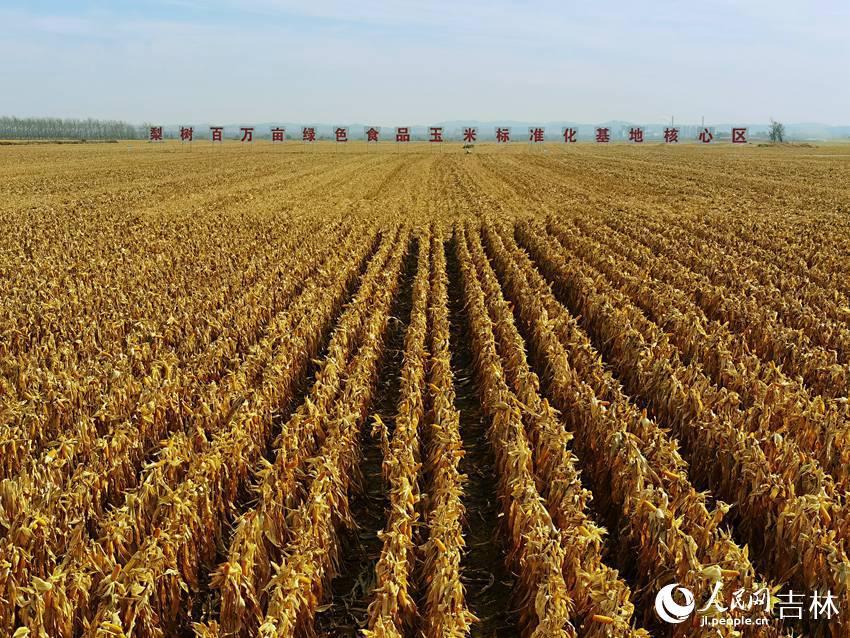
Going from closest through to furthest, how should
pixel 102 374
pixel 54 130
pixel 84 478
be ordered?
pixel 84 478
pixel 102 374
pixel 54 130

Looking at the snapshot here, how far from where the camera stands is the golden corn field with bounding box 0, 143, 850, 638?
4859mm

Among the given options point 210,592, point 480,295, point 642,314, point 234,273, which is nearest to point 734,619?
point 210,592

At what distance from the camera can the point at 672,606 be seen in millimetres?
4910

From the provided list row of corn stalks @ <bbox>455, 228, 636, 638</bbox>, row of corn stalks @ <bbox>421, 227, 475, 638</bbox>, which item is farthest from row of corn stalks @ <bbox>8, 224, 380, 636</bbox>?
row of corn stalks @ <bbox>455, 228, 636, 638</bbox>

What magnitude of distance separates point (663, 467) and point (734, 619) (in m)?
1.98

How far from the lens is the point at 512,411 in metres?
7.53

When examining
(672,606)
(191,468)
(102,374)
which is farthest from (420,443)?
(102,374)

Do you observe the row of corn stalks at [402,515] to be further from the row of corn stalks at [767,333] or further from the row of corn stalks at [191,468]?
the row of corn stalks at [767,333]

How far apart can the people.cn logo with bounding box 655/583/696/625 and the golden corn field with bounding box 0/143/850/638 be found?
0.06 meters

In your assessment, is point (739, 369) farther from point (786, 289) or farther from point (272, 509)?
point (272, 509)

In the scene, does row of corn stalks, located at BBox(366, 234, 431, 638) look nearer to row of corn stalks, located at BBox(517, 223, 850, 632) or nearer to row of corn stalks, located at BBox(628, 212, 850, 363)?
row of corn stalks, located at BBox(517, 223, 850, 632)

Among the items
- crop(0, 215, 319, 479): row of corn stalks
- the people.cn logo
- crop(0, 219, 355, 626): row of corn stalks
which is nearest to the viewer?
the people.cn logo

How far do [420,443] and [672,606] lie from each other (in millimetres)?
3536

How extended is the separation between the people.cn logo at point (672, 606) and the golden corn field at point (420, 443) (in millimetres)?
64
